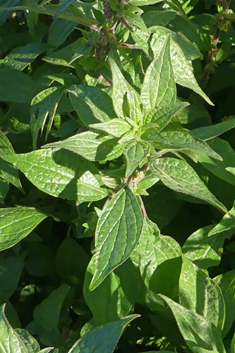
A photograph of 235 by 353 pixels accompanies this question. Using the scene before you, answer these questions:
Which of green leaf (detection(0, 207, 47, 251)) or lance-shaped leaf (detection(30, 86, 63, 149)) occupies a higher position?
lance-shaped leaf (detection(30, 86, 63, 149))

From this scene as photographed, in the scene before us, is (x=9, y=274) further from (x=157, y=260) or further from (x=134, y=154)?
(x=134, y=154)

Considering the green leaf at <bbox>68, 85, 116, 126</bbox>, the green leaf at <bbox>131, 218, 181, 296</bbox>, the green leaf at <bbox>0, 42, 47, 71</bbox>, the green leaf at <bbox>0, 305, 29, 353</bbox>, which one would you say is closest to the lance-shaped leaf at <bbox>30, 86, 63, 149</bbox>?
the green leaf at <bbox>68, 85, 116, 126</bbox>

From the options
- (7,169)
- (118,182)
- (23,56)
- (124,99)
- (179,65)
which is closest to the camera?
(124,99)

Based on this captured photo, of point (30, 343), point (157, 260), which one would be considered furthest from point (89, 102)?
point (30, 343)

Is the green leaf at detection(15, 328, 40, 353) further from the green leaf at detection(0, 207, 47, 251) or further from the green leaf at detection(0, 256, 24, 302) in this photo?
the green leaf at detection(0, 256, 24, 302)

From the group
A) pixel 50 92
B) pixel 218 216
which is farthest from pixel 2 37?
pixel 218 216

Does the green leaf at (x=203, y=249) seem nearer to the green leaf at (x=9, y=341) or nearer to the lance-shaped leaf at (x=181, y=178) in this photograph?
the lance-shaped leaf at (x=181, y=178)
